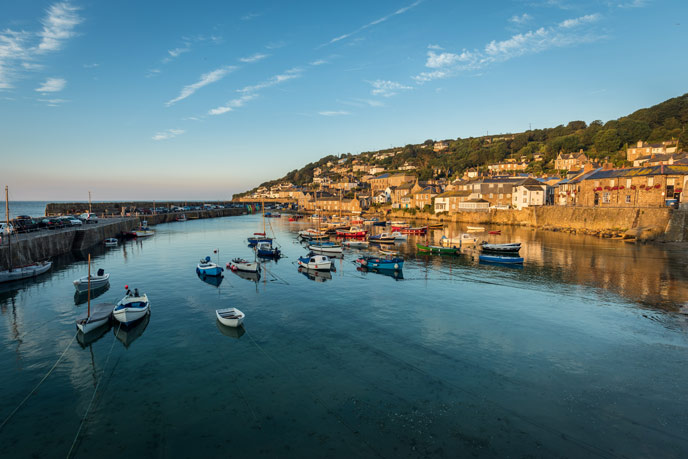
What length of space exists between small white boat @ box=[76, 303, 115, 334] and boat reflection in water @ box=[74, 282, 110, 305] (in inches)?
199

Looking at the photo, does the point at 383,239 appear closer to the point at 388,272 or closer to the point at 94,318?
the point at 388,272

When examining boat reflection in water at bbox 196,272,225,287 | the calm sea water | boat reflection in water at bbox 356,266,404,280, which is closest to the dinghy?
the calm sea water

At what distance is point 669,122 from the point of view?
114562 millimetres

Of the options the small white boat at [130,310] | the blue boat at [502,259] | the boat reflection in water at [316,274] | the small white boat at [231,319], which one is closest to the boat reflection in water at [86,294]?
the small white boat at [130,310]

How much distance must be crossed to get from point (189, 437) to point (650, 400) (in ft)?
59.2

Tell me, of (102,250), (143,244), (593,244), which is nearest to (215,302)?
(102,250)

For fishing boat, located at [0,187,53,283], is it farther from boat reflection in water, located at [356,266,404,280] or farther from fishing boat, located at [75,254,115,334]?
boat reflection in water, located at [356,266,404,280]

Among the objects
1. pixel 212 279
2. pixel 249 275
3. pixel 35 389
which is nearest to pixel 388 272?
pixel 249 275

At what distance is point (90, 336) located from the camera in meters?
20.8

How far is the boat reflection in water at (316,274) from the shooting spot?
36028mm

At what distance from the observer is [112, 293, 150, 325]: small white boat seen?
22062 millimetres

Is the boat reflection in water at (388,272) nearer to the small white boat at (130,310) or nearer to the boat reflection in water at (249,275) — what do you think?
the boat reflection in water at (249,275)

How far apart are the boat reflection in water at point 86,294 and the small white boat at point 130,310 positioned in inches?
282

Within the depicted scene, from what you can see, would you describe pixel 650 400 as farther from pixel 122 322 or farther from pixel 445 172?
pixel 445 172
